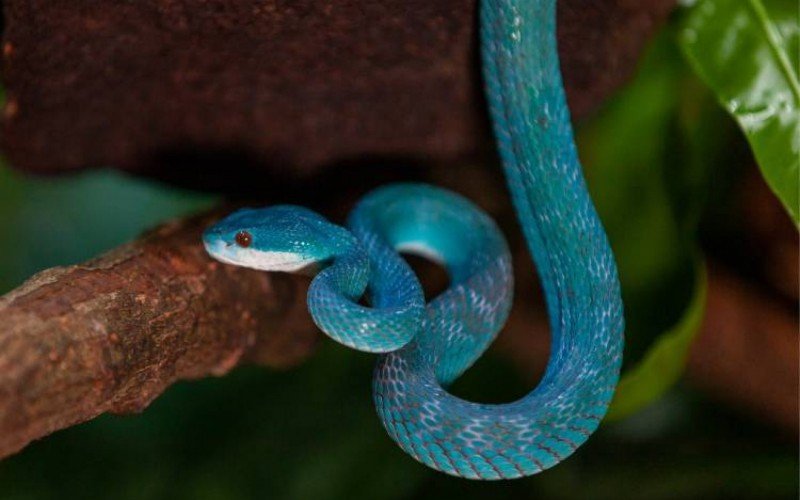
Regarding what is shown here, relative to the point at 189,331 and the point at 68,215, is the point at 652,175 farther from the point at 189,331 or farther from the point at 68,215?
the point at 68,215

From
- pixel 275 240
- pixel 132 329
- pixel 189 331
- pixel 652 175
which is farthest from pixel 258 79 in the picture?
pixel 652 175

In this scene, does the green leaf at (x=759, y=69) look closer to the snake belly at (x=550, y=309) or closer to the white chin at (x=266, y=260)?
the snake belly at (x=550, y=309)

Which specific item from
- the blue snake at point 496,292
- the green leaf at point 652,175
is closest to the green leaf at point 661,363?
the green leaf at point 652,175

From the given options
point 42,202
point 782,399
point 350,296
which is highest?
point 350,296

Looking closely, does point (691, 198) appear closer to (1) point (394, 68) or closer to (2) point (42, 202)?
(1) point (394, 68)

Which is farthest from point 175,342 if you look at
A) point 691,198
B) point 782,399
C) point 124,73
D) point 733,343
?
point 782,399
